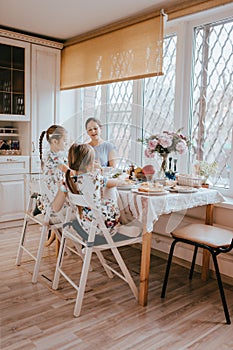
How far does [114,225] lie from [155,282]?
2.43 feet

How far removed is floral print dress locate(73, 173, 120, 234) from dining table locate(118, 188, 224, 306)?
0.12m

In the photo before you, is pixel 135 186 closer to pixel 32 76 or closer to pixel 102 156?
pixel 102 156

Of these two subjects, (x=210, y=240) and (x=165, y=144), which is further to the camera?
(x=165, y=144)

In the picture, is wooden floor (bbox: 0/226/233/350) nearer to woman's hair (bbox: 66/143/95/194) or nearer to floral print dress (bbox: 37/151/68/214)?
floral print dress (bbox: 37/151/68/214)

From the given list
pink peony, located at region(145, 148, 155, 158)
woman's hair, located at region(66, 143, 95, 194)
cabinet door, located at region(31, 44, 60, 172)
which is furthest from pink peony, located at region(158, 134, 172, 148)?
cabinet door, located at region(31, 44, 60, 172)

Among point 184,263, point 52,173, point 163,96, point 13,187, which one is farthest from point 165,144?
point 13,187

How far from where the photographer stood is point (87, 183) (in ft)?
7.08

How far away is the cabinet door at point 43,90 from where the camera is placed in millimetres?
4293

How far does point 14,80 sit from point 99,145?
1812 mm

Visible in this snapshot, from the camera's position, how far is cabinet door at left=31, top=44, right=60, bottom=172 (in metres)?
4.29

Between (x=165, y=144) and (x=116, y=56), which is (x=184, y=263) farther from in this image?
(x=116, y=56)

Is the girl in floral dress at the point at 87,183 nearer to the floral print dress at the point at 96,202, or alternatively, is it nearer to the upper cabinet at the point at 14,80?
the floral print dress at the point at 96,202

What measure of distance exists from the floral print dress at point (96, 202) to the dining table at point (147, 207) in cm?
12

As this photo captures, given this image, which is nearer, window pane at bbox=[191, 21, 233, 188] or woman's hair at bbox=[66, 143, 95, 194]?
woman's hair at bbox=[66, 143, 95, 194]
